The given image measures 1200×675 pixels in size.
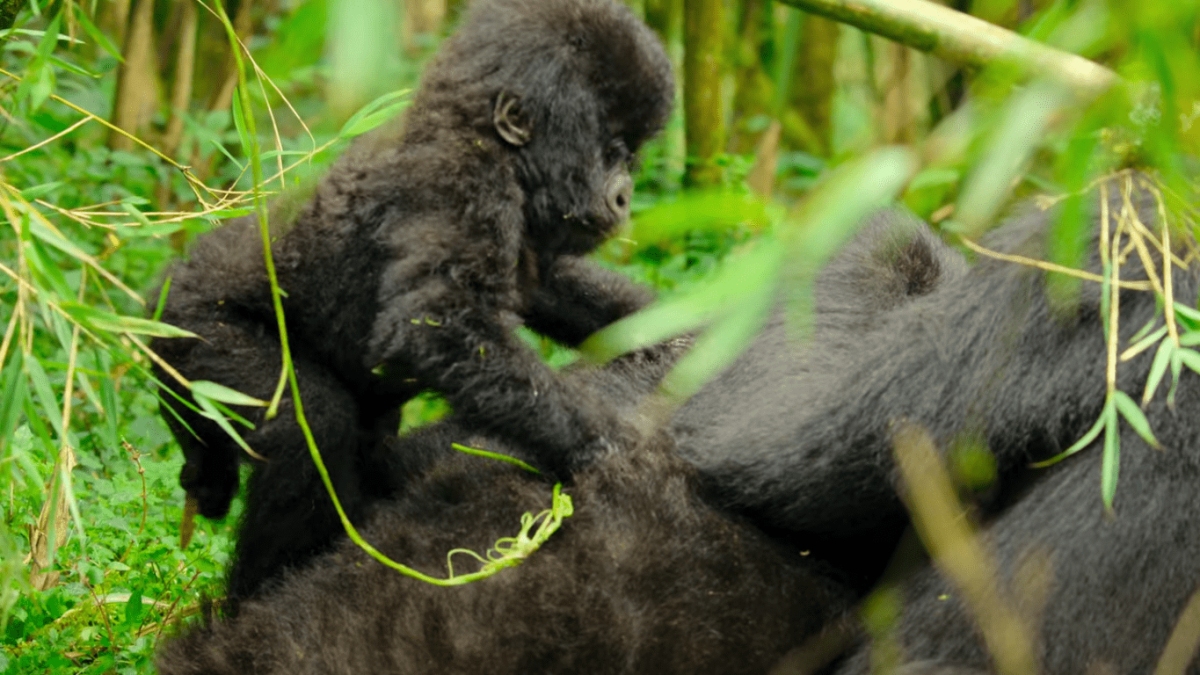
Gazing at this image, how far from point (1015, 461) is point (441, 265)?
3.59ft

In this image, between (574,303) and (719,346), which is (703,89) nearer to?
(574,303)

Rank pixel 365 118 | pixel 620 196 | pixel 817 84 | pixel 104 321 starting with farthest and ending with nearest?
pixel 817 84 < pixel 620 196 < pixel 365 118 < pixel 104 321

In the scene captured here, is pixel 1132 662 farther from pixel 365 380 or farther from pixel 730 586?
pixel 365 380

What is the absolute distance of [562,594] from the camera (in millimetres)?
1791

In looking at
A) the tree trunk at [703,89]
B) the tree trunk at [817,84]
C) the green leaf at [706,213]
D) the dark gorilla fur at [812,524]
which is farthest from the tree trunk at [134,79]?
the green leaf at [706,213]

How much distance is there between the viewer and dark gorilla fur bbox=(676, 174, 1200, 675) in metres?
1.54

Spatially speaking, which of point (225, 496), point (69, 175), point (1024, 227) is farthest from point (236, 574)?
point (69, 175)

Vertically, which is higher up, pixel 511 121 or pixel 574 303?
pixel 511 121

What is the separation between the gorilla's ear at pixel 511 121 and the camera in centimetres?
251

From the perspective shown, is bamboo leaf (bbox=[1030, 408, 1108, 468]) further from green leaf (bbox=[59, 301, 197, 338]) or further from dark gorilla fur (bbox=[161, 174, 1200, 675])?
green leaf (bbox=[59, 301, 197, 338])

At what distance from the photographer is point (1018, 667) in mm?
1563

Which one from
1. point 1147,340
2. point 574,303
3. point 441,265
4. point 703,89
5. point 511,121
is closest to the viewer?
point 1147,340

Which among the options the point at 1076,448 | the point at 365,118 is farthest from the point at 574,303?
the point at 1076,448

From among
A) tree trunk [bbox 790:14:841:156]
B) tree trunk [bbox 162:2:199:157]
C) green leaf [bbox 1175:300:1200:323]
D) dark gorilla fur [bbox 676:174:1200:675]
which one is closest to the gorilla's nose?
dark gorilla fur [bbox 676:174:1200:675]
